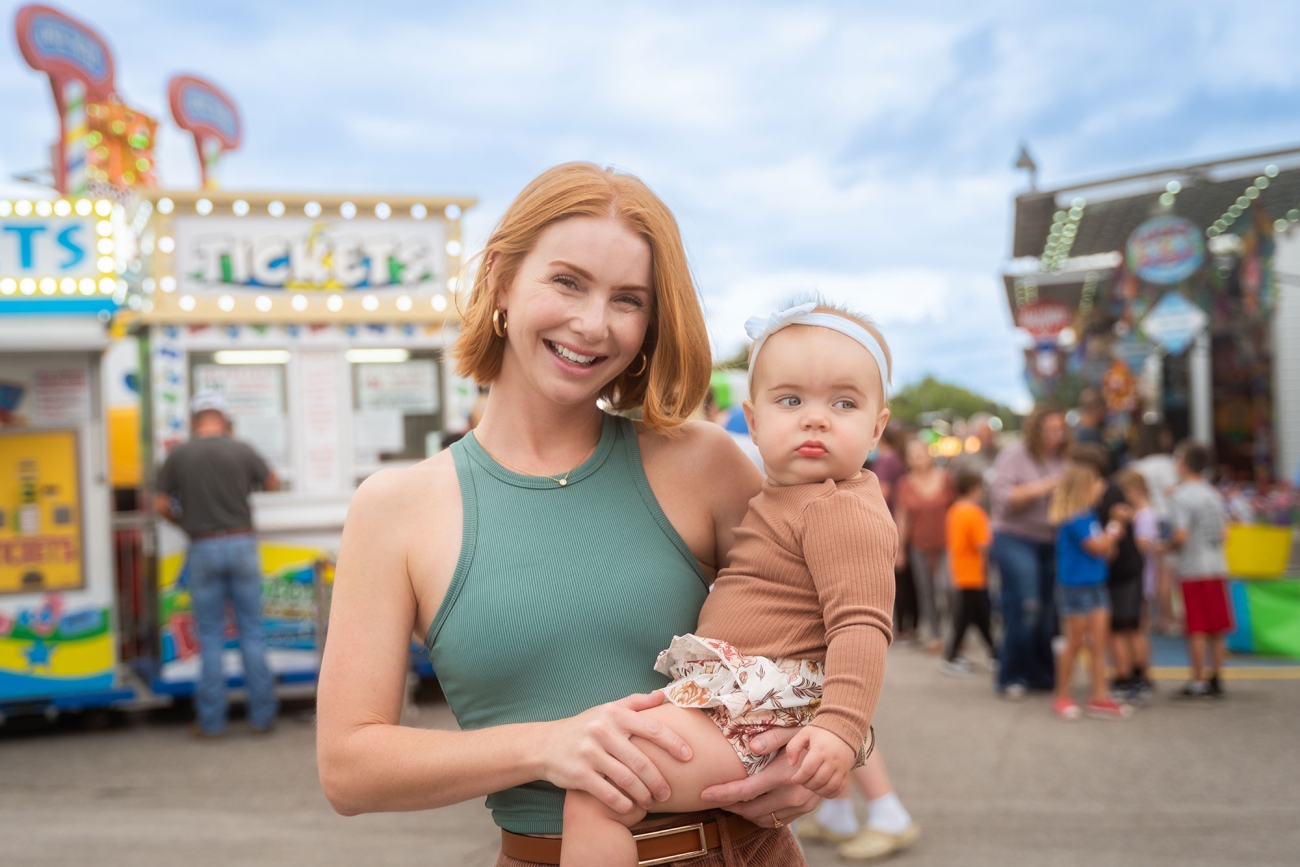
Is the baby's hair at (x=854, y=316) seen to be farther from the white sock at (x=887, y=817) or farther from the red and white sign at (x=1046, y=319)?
the red and white sign at (x=1046, y=319)

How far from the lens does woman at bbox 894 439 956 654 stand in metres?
8.84

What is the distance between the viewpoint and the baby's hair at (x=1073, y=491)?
6320 mm

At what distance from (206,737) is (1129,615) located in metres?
5.84

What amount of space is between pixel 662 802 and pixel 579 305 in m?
0.71

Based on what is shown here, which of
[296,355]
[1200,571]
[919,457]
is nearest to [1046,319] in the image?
[919,457]

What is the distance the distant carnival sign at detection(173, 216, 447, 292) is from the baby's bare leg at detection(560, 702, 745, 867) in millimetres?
6798

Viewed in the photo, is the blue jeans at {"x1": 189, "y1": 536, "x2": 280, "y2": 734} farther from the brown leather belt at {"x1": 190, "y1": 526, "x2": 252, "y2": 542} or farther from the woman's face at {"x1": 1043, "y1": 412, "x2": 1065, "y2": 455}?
the woman's face at {"x1": 1043, "y1": 412, "x2": 1065, "y2": 455}

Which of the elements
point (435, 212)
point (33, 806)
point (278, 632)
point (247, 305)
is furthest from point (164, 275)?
point (33, 806)

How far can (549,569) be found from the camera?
1523mm

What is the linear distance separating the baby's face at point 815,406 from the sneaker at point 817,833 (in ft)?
10.6

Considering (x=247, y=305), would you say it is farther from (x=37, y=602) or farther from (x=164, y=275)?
(x=37, y=602)

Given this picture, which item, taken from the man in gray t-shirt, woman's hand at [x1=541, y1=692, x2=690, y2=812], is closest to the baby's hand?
woman's hand at [x1=541, y1=692, x2=690, y2=812]

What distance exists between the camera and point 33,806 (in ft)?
17.7

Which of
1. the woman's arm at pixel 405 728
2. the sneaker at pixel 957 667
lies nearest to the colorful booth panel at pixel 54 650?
the sneaker at pixel 957 667
